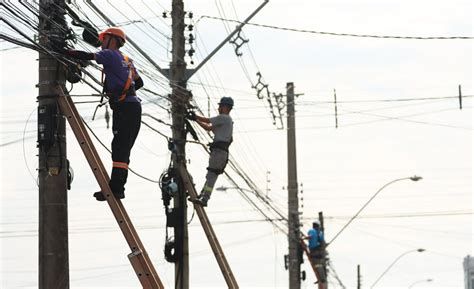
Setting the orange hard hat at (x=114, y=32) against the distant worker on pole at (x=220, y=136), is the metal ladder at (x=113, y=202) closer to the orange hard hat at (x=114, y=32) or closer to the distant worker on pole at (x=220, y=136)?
the orange hard hat at (x=114, y=32)

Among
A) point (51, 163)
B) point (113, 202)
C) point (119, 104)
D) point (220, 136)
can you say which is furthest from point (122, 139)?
point (220, 136)

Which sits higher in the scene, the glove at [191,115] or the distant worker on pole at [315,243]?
the glove at [191,115]

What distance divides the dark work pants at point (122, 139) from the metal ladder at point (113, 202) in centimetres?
16

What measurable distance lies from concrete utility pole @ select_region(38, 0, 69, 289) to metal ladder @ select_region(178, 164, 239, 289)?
6.07 meters

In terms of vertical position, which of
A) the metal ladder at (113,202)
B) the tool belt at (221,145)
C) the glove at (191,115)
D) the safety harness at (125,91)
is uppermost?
the glove at (191,115)

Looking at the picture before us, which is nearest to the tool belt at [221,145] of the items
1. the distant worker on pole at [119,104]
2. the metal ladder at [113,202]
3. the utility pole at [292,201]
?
the metal ladder at [113,202]

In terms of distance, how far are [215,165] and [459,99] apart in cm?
1441

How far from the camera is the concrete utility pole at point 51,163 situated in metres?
13.8

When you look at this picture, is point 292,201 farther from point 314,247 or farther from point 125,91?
point 125,91

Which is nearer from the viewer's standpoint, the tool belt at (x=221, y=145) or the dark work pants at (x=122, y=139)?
the dark work pants at (x=122, y=139)

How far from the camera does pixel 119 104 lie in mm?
13664

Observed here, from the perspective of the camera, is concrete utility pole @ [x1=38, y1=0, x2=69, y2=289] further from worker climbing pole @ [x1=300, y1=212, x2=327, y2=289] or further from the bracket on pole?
worker climbing pole @ [x1=300, y1=212, x2=327, y2=289]

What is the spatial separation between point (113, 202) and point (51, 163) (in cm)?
102

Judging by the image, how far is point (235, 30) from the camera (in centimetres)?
2241
